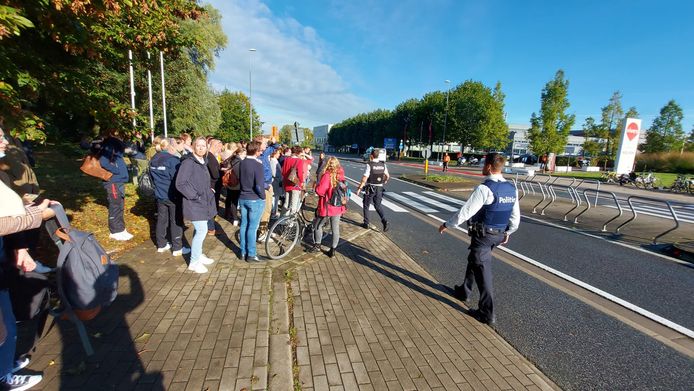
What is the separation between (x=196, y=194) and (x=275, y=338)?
90.5 inches

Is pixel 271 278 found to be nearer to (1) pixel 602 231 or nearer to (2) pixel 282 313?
(2) pixel 282 313

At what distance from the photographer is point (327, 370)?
262cm

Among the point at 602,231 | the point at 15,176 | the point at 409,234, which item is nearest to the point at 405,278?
the point at 409,234

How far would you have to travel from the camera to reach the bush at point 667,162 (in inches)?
1406

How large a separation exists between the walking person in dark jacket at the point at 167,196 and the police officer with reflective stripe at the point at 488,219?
13.5 ft

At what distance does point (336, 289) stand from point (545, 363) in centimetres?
239

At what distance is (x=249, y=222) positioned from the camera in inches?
186

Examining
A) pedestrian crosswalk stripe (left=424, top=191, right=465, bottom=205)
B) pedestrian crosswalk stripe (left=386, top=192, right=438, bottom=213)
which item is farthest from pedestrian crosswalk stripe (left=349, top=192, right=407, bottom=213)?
pedestrian crosswalk stripe (left=424, top=191, right=465, bottom=205)

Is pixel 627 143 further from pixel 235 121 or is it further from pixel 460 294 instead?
pixel 235 121

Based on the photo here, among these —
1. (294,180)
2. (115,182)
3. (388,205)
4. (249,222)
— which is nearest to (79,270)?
(249,222)

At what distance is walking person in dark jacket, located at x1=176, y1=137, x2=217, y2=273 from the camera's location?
162 inches

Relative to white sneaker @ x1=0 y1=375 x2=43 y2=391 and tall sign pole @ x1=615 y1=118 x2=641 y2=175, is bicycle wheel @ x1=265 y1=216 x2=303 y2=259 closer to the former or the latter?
white sneaker @ x1=0 y1=375 x2=43 y2=391

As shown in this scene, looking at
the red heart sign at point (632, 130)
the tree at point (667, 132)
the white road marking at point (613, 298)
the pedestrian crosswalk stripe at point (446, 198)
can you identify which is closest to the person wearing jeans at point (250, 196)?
the white road marking at point (613, 298)

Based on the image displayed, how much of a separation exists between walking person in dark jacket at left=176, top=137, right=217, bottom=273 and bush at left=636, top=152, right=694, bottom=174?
169ft
